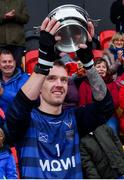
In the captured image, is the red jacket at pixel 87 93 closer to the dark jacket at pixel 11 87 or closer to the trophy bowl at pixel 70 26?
the dark jacket at pixel 11 87

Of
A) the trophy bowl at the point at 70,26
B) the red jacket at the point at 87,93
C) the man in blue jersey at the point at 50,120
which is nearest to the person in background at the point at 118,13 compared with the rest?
the red jacket at the point at 87,93

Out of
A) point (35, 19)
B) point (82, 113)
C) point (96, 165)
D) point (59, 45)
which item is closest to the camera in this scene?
point (59, 45)

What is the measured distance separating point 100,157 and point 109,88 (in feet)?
4.38

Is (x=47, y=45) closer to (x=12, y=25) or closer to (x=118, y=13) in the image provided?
(x=12, y=25)

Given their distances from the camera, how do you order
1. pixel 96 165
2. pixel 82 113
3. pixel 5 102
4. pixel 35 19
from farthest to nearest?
pixel 35 19 → pixel 5 102 → pixel 96 165 → pixel 82 113

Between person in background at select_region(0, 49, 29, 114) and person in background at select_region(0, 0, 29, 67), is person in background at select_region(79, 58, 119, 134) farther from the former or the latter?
person in background at select_region(0, 0, 29, 67)

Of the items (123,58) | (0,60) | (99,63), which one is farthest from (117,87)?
(0,60)

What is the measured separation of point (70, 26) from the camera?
3.01m

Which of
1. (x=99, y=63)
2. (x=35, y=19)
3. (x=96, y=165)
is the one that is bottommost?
(x=96, y=165)

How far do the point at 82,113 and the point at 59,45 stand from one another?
0.56 metres

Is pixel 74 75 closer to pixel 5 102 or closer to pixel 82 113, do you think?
pixel 5 102

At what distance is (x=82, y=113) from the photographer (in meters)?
3.50

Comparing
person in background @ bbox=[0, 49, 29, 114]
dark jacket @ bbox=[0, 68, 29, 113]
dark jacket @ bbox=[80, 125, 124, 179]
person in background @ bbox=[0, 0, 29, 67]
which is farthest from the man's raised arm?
person in background @ bbox=[0, 0, 29, 67]

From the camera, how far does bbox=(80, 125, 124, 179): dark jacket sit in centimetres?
529
